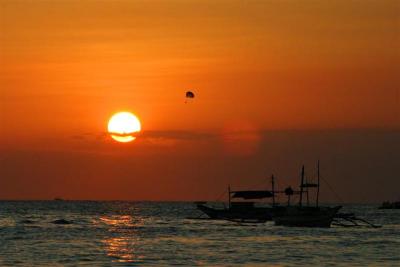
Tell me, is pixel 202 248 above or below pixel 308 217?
below

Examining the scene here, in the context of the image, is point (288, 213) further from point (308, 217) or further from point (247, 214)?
point (247, 214)

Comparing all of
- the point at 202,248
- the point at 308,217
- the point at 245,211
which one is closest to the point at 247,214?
the point at 245,211

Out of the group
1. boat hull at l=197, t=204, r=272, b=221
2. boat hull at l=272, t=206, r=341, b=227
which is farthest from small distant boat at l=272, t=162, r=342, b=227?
boat hull at l=197, t=204, r=272, b=221

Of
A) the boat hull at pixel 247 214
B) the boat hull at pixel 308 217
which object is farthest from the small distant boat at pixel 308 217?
the boat hull at pixel 247 214

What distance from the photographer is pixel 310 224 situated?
103 meters

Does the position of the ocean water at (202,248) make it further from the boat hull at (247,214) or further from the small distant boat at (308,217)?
the boat hull at (247,214)

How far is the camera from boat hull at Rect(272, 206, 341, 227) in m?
103

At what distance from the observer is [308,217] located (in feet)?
337

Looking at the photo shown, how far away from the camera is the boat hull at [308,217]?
337ft

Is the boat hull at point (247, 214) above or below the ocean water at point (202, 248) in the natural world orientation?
above

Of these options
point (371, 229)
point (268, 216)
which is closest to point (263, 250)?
point (371, 229)

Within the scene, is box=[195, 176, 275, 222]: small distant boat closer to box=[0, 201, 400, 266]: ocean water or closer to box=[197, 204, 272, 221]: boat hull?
box=[197, 204, 272, 221]: boat hull

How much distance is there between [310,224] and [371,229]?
8087mm

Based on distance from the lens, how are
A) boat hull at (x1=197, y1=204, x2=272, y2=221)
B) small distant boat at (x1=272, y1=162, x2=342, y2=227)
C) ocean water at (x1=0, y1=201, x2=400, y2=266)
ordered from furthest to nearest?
boat hull at (x1=197, y1=204, x2=272, y2=221), small distant boat at (x1=272, y1=162, x2=342, y2=227), ocean water at (x1=0, y1=201, x2=400, y2=266)
